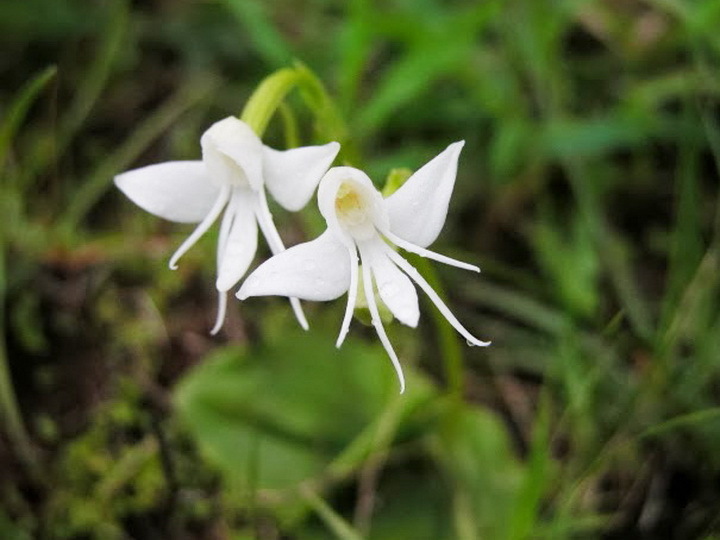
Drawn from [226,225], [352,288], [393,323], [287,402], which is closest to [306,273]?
[352,288]

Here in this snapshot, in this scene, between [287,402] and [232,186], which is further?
[287,402]

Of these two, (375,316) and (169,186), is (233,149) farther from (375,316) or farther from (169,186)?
(375,316)

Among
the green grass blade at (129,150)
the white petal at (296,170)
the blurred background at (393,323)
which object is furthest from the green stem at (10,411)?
the white petal at (296,170)

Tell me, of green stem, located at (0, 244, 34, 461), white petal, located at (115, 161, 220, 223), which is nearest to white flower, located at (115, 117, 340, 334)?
white petal, located at (115, 161, 220, 223)

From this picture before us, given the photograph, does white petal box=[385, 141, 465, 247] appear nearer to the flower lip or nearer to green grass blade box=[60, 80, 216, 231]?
the flower lip

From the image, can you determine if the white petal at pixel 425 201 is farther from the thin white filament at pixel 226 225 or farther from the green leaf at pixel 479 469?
the green leaf at pixel 479 469

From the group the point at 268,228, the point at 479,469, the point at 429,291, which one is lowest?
the point at 479,469
